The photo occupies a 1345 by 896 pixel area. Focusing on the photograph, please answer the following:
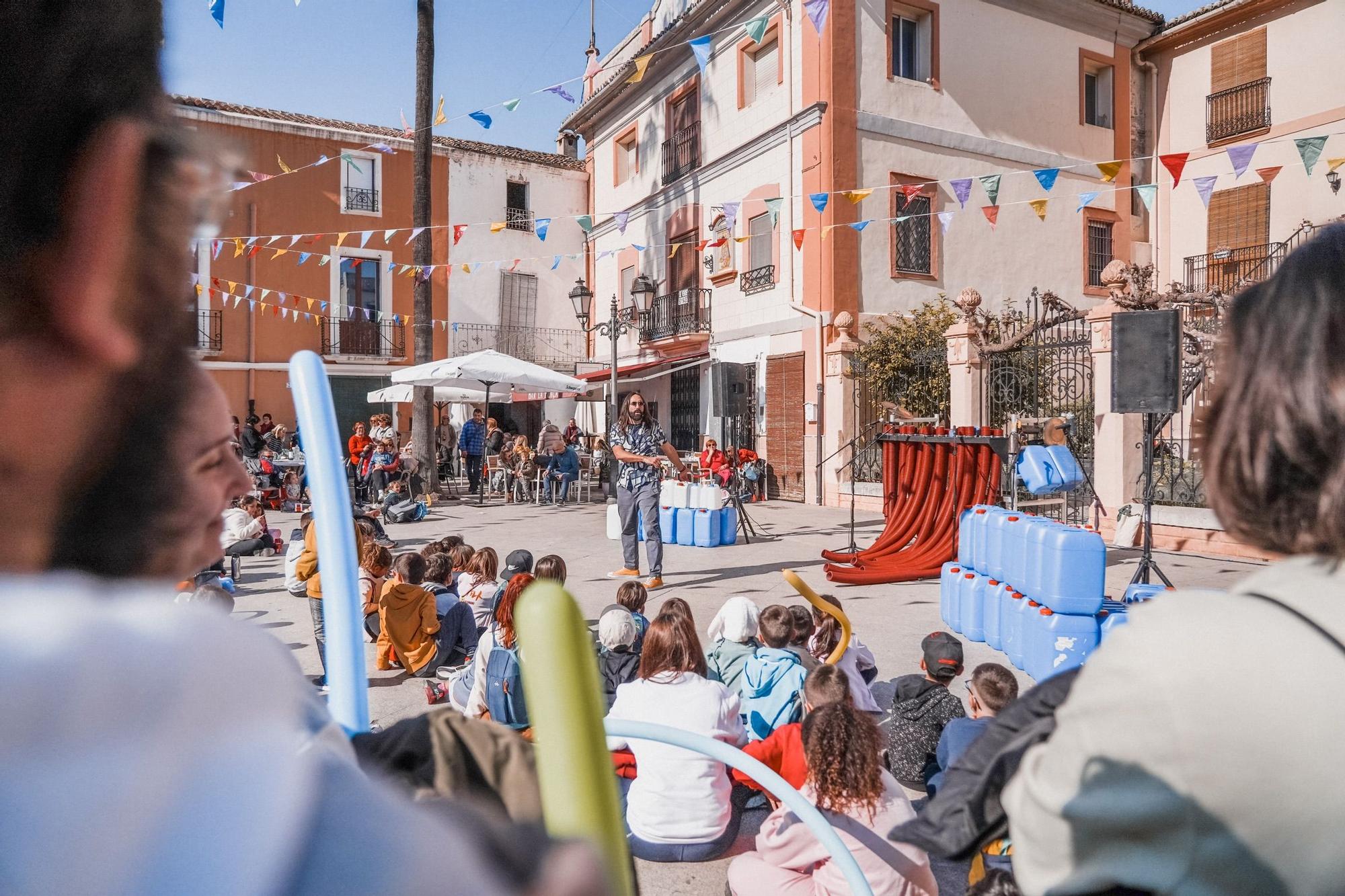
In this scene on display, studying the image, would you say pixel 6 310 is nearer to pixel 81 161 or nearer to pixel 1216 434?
pixel 81 161

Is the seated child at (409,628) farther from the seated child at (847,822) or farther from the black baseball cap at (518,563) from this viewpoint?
the seated child at (847,822)

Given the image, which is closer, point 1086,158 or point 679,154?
point 1086,158

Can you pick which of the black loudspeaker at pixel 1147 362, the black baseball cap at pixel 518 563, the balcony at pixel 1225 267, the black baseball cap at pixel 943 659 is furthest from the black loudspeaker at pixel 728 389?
the black baseball cap at pixel 943 659

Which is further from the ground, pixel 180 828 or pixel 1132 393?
pixel 1132 393

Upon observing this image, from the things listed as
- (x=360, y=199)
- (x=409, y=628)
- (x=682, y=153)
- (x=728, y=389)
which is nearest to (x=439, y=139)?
(x=360, y=199)

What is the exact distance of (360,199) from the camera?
80.4 ft

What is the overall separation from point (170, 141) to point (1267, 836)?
109 centimetres

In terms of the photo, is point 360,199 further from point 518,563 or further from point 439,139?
point 518,563

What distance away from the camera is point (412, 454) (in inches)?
618

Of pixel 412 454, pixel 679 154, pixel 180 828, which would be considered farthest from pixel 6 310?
pixel 679 154

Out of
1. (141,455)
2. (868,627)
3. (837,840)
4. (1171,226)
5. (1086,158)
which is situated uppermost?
(1086,158)

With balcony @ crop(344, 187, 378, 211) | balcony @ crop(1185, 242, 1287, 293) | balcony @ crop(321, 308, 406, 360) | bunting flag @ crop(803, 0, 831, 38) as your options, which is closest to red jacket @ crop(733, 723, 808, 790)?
bunting flag @ crop(803, 0, 831, 38)

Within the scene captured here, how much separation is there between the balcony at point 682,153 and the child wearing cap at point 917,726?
16.6 meters

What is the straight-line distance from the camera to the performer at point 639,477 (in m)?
8.12
